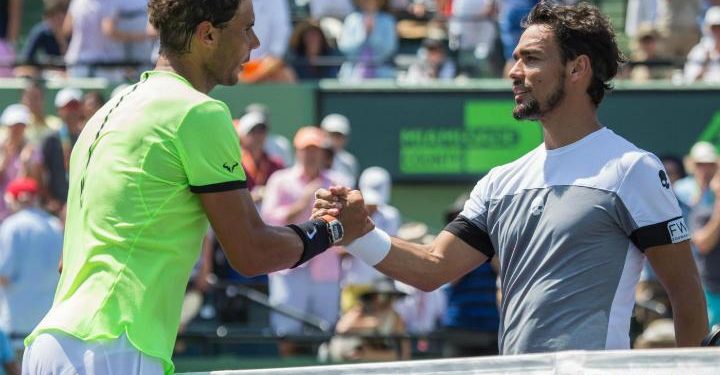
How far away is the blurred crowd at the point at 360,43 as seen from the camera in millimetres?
13031

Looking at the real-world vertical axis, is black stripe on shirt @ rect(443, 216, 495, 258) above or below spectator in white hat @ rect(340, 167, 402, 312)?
above

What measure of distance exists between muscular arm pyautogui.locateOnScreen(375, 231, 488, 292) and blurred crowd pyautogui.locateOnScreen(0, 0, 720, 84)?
8.01m

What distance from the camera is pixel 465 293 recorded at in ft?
32.3

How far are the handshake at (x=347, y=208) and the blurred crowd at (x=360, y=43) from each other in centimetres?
803

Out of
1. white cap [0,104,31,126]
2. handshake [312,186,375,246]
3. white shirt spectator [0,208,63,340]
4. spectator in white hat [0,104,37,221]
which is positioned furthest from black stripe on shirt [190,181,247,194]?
white cap [0,104,31,126]

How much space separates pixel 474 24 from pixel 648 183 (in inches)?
394

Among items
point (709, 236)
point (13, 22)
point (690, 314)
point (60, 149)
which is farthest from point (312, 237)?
point (13, 22)

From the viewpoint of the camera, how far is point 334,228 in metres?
4.34

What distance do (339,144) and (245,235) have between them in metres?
8.11

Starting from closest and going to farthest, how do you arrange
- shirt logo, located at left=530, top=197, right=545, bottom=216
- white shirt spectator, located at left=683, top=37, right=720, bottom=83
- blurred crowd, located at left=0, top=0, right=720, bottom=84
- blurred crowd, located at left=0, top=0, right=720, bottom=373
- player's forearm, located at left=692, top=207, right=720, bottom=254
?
shirt logo, located at left=530, top=197, right=545, bottom=216 → player's forearm, located at left=692, top=207, right=720, bottom=254 → blurred crowd, located at left=0, top=0, right=720, bottom=373 → white shirt spectator, located at left=683, top=37, right=720, bottom=83 → blurred crowd, located at left=0, top=0, right=720, bottom=84

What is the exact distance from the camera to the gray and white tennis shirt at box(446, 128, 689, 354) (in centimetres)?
430

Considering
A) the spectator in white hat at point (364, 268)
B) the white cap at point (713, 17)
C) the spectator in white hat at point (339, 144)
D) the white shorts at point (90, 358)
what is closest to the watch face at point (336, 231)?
the white shorts at point (90, 358)

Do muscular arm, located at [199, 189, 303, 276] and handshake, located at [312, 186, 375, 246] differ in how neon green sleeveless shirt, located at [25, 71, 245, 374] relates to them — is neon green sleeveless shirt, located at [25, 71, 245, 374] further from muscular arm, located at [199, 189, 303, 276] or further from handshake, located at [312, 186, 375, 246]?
handshake, located at [312, 186, 375, 246]

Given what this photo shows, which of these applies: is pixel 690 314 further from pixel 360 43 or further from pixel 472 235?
pixel 360 43
